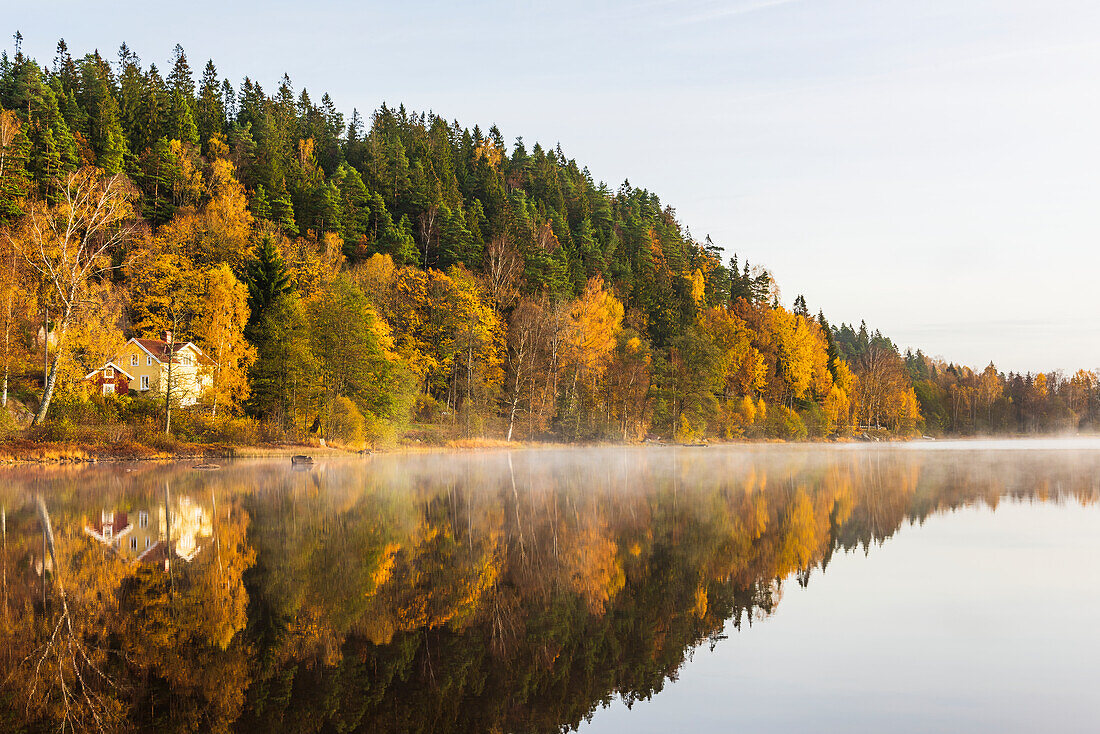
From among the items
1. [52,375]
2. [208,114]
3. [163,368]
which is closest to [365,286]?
[163,368]

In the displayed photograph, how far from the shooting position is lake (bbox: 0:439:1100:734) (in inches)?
266

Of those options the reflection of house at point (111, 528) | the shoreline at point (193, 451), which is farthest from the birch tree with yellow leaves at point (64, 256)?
the reflection of house at point (111, 528)

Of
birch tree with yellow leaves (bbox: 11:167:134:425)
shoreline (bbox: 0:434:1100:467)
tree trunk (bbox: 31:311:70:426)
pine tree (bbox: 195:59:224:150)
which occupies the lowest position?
shoreline (bbox: 0:434:1100:467)

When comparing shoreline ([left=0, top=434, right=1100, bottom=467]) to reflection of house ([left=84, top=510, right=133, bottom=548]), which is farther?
shoreline ([left=0, top=434, right=1100, bottom=467])

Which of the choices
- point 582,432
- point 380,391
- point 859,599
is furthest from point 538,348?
point 859,599

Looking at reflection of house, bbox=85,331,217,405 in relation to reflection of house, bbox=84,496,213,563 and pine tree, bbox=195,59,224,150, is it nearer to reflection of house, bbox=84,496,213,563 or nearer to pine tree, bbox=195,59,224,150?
reflection of house, bbox=84,496,213,563

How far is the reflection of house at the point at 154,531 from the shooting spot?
13.8 meters

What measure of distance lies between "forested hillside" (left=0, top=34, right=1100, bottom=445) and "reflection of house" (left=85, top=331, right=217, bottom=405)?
1199mm

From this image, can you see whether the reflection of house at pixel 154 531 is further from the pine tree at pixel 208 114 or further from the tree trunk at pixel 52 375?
the pine tree at pixel 208 114

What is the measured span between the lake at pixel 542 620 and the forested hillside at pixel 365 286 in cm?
2917

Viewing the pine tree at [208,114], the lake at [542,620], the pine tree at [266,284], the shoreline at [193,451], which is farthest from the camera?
the pine tree at [208,114]

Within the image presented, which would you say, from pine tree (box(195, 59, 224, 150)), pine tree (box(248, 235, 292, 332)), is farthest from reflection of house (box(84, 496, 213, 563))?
pine tree (box(195, 59, 224, 150))

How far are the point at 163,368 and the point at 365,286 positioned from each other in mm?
21380

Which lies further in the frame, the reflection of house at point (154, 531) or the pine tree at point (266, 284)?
the pine tree at point (266, 284)
